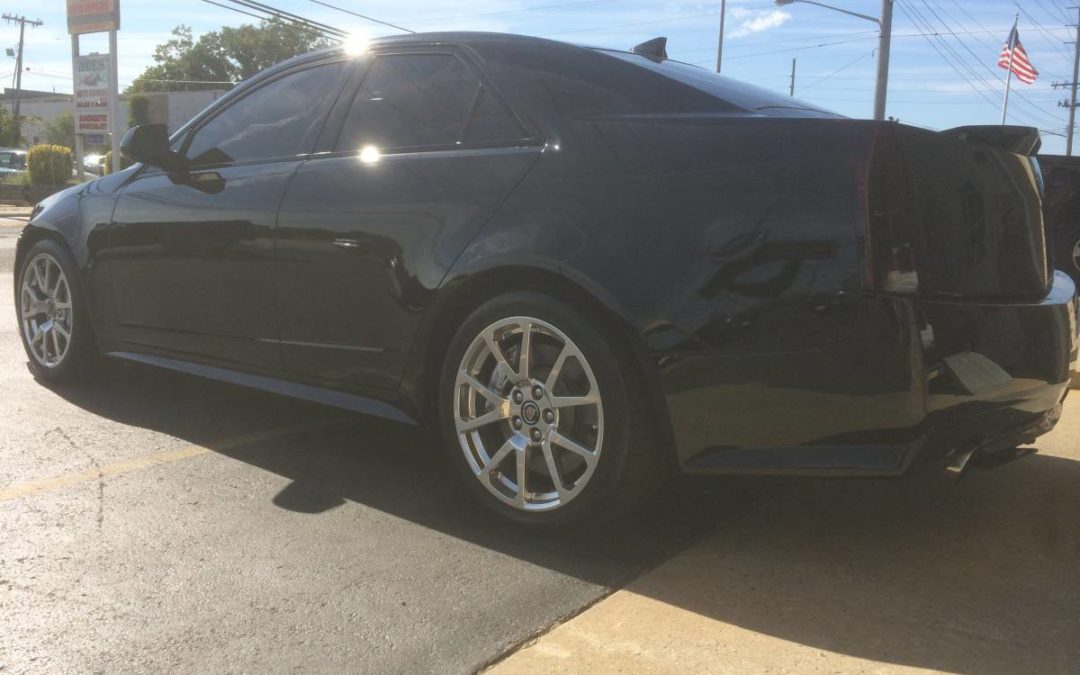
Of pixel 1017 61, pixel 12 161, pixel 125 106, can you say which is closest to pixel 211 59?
pixel 125 106

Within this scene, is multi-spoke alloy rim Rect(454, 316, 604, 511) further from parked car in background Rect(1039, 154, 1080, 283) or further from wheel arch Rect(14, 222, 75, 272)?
parked car in background Rect(1039, 154, 1080, 283)

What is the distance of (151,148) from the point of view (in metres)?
4.38

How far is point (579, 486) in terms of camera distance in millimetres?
3000

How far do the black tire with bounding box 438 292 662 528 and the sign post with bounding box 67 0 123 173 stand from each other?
22.7 metres

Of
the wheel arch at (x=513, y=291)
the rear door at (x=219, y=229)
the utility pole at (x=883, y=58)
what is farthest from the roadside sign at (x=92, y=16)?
the wheel arch at (x=513, y=291)

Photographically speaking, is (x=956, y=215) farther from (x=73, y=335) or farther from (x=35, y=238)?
(x=35, y=238)

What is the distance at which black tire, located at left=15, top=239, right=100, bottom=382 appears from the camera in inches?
190

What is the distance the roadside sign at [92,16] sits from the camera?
2391 centimetres

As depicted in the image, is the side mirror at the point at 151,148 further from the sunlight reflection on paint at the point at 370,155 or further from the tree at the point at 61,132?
the tree at the point at 61,132

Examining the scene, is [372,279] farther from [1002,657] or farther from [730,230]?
[1002,657]

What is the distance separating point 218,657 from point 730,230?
5.51 ft

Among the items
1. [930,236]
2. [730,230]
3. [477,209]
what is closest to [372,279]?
[477,209]

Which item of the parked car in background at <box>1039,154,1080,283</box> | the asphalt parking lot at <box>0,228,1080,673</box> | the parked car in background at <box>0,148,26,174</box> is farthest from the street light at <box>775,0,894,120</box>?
the parked car in background at <box>0,148,26,174</box>

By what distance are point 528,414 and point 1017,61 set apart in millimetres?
29756
